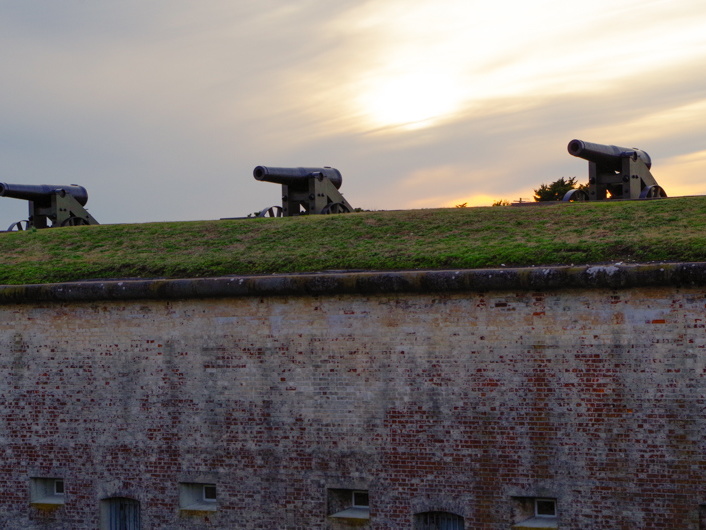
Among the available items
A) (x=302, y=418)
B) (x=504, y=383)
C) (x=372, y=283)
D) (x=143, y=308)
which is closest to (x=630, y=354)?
(x=504, y=383)

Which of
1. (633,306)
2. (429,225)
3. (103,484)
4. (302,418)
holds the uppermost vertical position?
(429,225)

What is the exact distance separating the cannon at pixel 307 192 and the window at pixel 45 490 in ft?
32.2

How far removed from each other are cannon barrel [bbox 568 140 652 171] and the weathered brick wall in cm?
880

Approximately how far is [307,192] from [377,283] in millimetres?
10951

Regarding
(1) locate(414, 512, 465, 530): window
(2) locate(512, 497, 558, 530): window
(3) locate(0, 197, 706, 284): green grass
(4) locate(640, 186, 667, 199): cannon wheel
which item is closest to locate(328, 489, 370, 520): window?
(1) locate(414, 512, 465, 530): window

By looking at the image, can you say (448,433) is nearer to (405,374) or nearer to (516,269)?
(405,374)

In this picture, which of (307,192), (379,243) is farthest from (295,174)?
(379,243)

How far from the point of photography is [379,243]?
15891 mm

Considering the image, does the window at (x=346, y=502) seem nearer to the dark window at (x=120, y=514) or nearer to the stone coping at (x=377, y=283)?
the stone coping at (x=377, y=283)

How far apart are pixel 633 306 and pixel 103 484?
7.84 meters

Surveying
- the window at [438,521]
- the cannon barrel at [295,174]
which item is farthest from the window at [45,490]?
the cannon barrel at [295,174]

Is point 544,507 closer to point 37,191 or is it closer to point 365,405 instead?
point 365,405

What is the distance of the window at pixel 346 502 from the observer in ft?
42.8

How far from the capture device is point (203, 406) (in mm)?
13789
